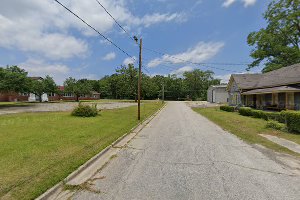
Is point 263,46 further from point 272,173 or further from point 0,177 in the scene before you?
point 0,177

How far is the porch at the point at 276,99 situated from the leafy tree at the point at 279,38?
642 inches

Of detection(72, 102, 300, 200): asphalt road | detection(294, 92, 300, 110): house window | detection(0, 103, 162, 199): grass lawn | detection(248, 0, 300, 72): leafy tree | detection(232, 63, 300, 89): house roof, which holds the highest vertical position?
detection(248, 0, 300, 72): leafy tree

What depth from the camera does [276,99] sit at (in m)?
26.7

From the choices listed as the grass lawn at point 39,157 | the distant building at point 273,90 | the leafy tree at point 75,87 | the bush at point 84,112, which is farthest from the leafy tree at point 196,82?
the grass lawn at point 39,157

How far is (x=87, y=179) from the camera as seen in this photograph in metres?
5.54

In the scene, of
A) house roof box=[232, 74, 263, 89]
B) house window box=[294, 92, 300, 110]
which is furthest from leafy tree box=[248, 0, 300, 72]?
house window box=[294, 92, 300, 110]

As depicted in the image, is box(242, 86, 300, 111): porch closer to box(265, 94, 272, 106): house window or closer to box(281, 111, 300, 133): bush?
box(265, 94, 272, 106): house window

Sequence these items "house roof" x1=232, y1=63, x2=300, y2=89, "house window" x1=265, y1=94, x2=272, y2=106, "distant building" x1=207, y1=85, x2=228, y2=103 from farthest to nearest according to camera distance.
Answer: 1. "distant building" x1=207, y1=85, x2=228, y2=103
2. "house window" x1=265, y1=94, x2=272, y2=106
3. "house roof" x1=232, y1=63, x2=300, y2=89

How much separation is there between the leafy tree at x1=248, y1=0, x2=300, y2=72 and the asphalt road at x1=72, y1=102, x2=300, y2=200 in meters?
42.6

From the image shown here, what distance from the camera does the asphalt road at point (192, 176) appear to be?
4.67 metres

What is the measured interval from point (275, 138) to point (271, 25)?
43101 millimetres

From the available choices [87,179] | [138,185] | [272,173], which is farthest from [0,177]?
[272,173]

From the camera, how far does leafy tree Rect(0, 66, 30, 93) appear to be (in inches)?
1453

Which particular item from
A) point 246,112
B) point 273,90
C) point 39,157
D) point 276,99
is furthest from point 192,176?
point 276,99
